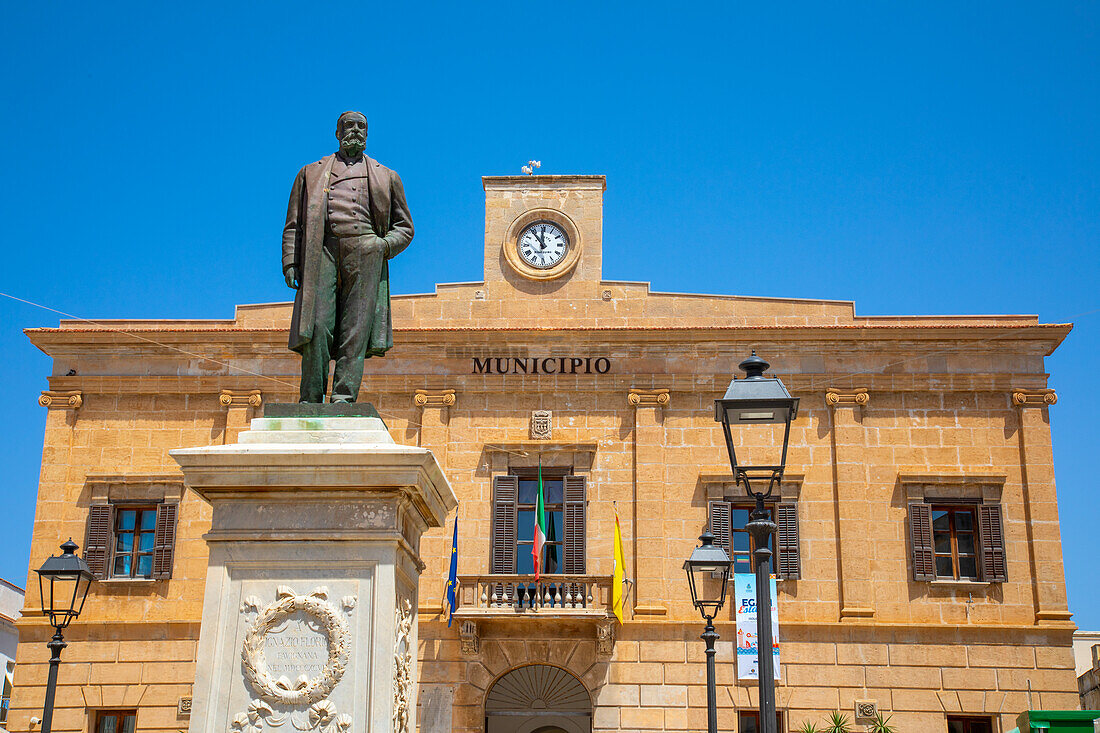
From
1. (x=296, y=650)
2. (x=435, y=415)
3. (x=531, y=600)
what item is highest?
(x=435, y=415)

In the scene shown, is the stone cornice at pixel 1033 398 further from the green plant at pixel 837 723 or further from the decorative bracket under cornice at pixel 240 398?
the decorative bracket under cornice at pixel 240 398

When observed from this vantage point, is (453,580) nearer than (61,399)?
Yes

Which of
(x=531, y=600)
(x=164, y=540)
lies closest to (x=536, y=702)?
(x=531, y=600)

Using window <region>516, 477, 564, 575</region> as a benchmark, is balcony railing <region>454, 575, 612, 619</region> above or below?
below

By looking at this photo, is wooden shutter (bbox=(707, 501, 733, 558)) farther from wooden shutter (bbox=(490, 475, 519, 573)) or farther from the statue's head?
the statue's head

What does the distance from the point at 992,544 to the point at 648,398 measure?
7.08m

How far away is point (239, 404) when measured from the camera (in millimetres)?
24828

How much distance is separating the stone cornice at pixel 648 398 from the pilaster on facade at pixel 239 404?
24.4ft

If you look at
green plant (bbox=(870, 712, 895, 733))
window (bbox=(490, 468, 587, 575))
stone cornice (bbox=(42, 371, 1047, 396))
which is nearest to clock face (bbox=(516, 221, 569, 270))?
stone cornice (bbox=(42, 371, 1047, 396))

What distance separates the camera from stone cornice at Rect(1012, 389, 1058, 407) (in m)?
24.0

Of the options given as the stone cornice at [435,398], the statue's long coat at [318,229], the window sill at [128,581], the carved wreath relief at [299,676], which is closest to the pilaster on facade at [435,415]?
the stone cornice at [435,398]

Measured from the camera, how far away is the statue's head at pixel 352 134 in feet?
23.8

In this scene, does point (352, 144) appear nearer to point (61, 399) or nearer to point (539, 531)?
point (539, 531)

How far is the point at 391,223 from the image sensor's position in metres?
7.28
